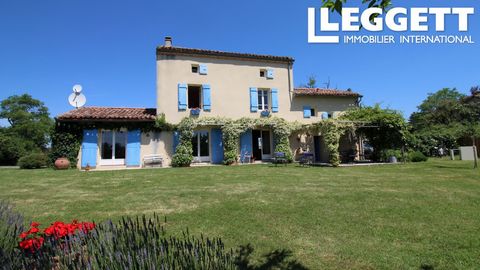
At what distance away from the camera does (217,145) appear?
16.9 metres

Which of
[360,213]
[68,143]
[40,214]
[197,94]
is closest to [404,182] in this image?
[360,213]

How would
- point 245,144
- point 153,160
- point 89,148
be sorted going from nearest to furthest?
point 89,148, point 153,160, point 245,144

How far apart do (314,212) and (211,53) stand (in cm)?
1401

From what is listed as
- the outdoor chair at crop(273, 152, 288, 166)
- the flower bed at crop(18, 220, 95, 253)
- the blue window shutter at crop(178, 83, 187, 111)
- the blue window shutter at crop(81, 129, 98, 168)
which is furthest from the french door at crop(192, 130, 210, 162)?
the flower bed at crop(18, 220, 95, 253)

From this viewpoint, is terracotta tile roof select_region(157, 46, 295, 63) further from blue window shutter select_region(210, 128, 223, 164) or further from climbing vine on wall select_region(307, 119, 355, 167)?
climbing vine on wall select_region(307, 119, 355, 167)

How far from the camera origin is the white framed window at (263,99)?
18266 millimetres

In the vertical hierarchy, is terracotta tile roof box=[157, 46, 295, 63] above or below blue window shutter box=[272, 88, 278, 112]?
above

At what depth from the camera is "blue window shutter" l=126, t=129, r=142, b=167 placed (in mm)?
15133

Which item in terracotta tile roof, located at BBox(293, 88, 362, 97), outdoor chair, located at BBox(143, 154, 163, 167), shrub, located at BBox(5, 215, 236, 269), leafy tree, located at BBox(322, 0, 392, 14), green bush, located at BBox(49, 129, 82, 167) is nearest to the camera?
shrub, located at BBox(5, 215, 236, 269)

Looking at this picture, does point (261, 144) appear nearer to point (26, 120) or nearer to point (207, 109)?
point (207, 109)

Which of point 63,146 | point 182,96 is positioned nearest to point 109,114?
point 63,146

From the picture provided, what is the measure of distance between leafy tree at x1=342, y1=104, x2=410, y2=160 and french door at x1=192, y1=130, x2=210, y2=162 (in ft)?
29.3

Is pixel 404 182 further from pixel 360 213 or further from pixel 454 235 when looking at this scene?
pixel 454 235

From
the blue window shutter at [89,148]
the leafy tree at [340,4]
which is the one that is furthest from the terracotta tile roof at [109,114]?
the leafy tree at [340,4]
